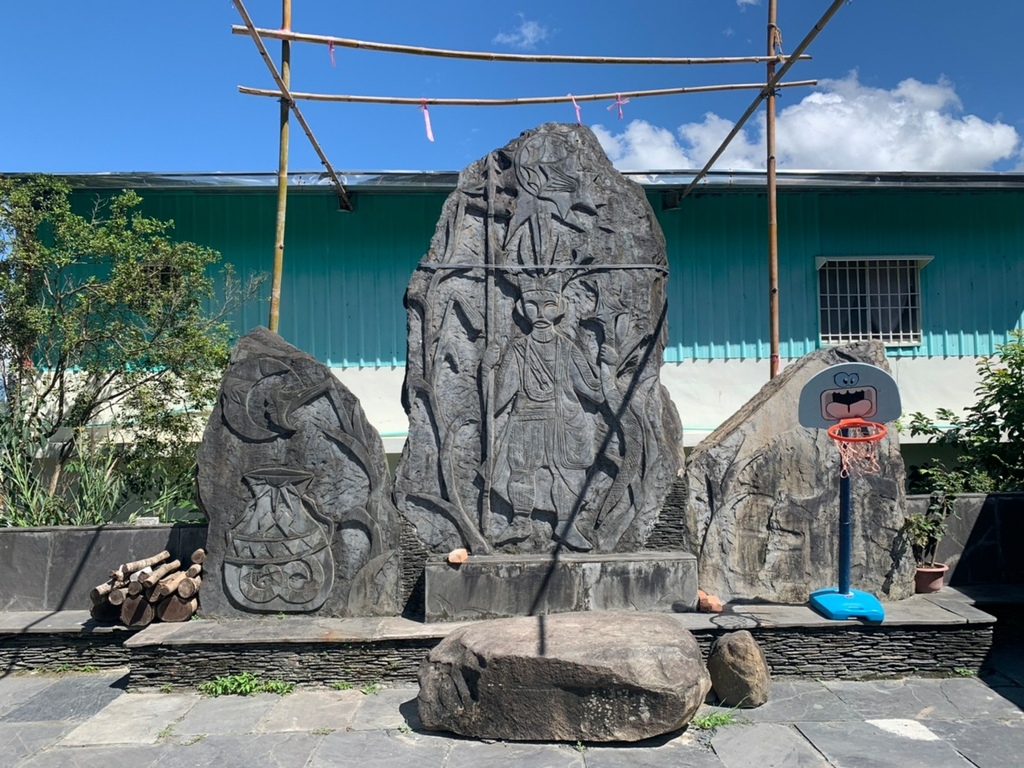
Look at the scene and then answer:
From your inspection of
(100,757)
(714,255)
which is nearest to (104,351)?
(100,757)

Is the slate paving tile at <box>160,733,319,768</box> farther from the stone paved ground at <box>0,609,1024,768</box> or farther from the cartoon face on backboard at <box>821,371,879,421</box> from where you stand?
the cartoon face on backboard at <box>821,371,879,421</box>

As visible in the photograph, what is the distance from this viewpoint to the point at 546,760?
3.94 metres

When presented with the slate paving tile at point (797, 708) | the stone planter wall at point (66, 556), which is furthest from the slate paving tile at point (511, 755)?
the stone planter wall at point (66, 556)

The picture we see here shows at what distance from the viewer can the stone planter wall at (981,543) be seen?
20.8ft

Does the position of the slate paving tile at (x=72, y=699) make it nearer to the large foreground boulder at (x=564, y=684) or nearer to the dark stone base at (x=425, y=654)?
the dark stone base at (x=425, y=654)

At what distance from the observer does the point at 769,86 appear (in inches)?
298

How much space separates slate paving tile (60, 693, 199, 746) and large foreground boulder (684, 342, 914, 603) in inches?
140

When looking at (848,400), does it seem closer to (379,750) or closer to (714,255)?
(379,750)

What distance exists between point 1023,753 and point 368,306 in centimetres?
803

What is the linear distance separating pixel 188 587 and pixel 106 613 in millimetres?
759

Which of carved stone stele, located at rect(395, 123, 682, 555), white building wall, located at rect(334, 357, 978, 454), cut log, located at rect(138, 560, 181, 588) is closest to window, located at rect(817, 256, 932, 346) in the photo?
white building wall, located at rect(334, 357, 978, 454)

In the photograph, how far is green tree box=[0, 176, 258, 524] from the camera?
755 centimetres

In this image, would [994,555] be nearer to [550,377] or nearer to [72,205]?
[550,377]

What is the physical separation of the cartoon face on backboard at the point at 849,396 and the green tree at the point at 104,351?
5568 millimetres
